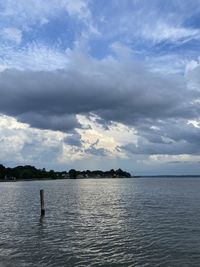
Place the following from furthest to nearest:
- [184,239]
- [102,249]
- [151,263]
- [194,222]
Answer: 1. [194,222]
2. [184,239]
3. [102,249]
4. [151,263]

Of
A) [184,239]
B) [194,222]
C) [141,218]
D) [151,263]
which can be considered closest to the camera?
[151,263]

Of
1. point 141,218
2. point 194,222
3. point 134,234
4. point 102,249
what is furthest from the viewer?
point 141,218

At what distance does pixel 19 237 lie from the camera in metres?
32.6

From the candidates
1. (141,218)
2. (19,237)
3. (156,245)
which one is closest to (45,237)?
(19,237)

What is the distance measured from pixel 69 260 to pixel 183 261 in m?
6.87

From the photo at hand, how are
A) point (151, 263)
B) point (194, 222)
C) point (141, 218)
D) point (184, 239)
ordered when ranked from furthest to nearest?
point (141, 218)
point (194, 222)
point (184, 239)
point (151, 263)

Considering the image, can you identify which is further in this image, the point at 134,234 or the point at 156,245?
the point at 134,234

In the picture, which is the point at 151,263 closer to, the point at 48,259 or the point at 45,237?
the point at 48,259

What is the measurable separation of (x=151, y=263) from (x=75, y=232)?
12855 mm

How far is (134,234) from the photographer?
33.9m

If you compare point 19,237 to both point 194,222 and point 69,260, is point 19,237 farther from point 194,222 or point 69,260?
point 194,222

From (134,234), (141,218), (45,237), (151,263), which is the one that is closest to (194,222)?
(141,218)

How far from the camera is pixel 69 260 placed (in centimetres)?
2420

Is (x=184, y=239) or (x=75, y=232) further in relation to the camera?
(x=75, y=232)
